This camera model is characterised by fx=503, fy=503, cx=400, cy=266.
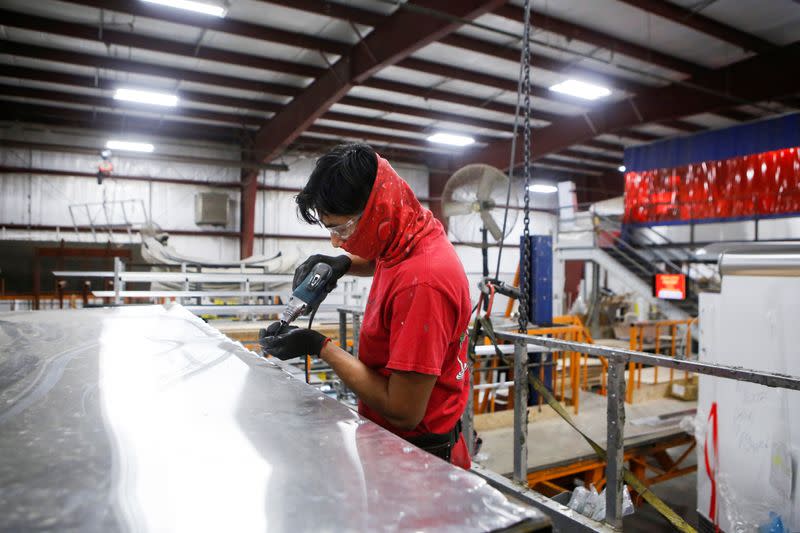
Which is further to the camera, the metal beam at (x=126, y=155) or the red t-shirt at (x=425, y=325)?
the metal beam at (x=126, y=155)

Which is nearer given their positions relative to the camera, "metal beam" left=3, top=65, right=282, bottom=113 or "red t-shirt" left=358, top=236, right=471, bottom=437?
"red t-shirt" left=358, top=236, right=471, bottom=437

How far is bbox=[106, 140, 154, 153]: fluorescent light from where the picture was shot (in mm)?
11719

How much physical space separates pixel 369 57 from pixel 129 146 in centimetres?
717

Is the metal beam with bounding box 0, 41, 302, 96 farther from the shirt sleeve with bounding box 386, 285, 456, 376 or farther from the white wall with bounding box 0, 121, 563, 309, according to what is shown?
the shirt sleeve with bounding box 386, 285, 456, 376

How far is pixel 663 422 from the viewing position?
556cm

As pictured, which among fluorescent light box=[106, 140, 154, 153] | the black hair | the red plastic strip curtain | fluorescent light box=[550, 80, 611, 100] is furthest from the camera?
fluorescent light box=[106, 140, 154, 153]

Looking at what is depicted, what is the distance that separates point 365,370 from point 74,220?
12.3 meters

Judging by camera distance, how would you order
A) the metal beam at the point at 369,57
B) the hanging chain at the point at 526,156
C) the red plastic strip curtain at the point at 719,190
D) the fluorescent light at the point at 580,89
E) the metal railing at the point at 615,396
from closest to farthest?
the metal railing at the point at 615,396
the hanging chain at the point at 526,156
the metal beam at the point at 369,57
the fluorescent light at the point at 580,89
the red plastic strip curtain at the point at 719,190

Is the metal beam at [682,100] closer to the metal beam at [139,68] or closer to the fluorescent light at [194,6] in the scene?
the metal beam at [139,68]

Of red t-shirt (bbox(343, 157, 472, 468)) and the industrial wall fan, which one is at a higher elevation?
the industrial wall fan

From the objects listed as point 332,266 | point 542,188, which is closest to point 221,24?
point 332,266

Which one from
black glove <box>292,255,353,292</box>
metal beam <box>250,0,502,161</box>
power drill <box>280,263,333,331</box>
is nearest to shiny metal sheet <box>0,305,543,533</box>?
power drill <box>280,263,333,331</box>

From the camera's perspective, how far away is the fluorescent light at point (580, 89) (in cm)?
953

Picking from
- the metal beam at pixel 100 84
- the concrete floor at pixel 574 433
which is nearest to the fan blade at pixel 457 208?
the concrete floor at pixel 574 433
